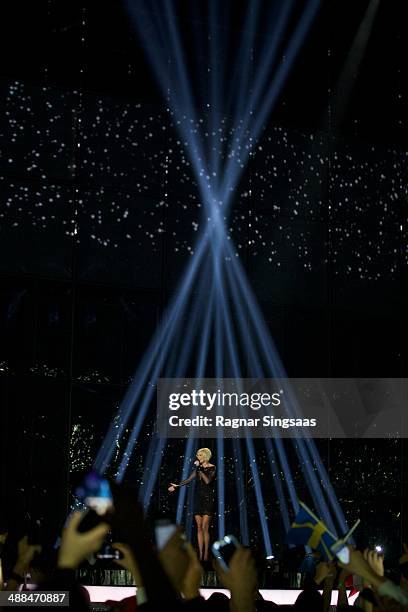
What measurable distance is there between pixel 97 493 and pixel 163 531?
Answer: 0.21 m

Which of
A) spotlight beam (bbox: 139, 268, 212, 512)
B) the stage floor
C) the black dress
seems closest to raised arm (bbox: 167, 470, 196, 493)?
the black dress

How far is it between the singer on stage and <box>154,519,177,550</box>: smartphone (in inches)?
501

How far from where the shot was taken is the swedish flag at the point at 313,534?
4280 millimetres

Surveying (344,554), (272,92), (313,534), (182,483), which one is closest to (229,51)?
(272,92)

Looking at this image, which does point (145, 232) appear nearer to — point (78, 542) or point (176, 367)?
point (176, 367)

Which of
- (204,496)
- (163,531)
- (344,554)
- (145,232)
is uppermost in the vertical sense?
(145,232)

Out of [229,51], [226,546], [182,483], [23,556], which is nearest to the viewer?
[23,556]

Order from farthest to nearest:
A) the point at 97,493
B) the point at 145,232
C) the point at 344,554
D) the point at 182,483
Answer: the point at 145,232 → the point at 182,483 → the point at 344,554 → the point at 97,493

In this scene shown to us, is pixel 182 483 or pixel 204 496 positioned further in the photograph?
pixel 204 496

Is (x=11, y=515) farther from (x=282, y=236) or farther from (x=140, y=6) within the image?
(x=140, y=6)

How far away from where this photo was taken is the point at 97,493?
2779mm

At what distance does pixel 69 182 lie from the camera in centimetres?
1695

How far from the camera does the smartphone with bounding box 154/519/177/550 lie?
2.82 m

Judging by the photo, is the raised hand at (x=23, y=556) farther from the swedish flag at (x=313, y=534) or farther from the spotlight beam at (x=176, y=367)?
the spotlight beam at (x=176, y=367)
